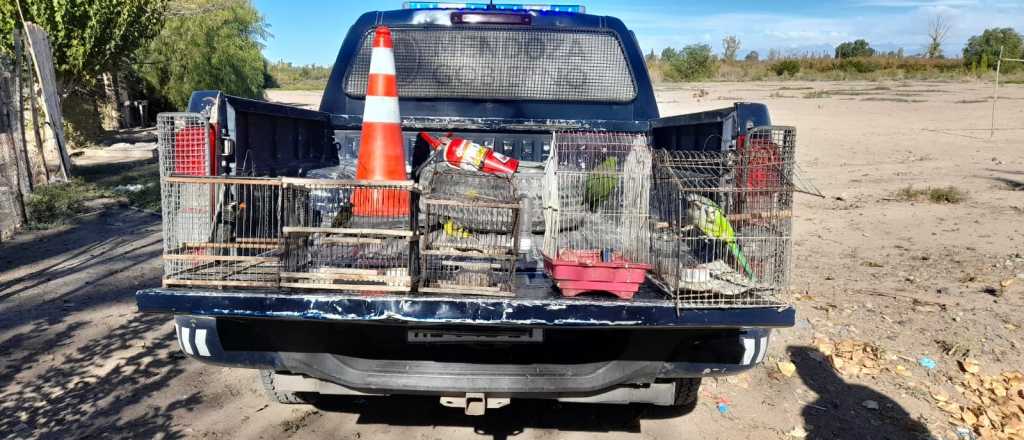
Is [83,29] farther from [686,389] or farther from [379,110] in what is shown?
[686,389]

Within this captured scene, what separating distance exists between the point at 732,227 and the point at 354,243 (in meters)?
1.54

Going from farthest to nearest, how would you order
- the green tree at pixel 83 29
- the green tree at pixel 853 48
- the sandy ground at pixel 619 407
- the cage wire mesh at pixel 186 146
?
1. the green tree at pixel 853 48
2. the green tree at pixel 83 29
3. the sandy ground at pixel 619 407
4. the cage wire mesh at pixel 186 146

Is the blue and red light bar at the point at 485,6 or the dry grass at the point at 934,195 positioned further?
the dry grass at the point at 934,195

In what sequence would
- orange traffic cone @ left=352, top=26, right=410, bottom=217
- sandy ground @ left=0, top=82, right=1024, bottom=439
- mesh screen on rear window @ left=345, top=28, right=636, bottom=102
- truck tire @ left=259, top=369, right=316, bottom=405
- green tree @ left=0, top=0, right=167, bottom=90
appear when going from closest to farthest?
1. truck tire @ left=259, top=369, right=316, bottom=405
2. sandy ground @ left=0, top=82, right=1024, bottom=439
3. orange traffic cone @ left=352, top=26, right=410, bottom=217
4. mesh screen on rear window @ left=345, top=28, right=636, bottom=102
5. green tree @ left=0, top=0, right=167, bottom=90

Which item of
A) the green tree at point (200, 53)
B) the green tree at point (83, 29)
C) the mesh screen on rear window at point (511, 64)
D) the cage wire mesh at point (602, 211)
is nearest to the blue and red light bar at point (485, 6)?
the mesh screen on rear window at point (511, 64)

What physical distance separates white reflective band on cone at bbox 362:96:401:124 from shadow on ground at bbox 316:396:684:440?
1.57 meters

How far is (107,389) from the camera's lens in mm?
4168

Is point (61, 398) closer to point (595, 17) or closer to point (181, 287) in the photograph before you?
point (181, 287)

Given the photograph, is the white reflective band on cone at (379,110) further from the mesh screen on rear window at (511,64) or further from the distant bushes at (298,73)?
the distant bushes at (298,73)

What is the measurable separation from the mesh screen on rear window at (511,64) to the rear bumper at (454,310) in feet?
7.89

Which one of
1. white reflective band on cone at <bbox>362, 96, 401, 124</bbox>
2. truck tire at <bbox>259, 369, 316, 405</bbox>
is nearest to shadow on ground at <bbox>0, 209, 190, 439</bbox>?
truck tire at <bbox>259, 369, 316, 405</bbox>

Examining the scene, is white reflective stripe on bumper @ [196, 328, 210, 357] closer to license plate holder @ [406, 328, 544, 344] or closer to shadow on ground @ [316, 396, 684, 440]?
license plate holder @ [406, 328, 544, 344]

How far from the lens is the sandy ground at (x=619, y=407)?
384cm

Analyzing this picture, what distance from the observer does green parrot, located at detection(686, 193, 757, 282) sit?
2947 mm
